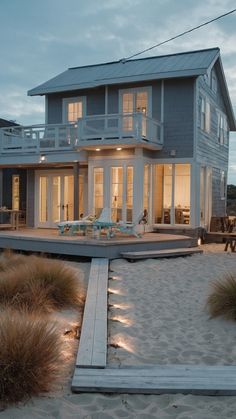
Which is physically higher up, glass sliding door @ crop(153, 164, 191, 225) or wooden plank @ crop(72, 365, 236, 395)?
glass sliding door @ crop(153, 164, 191, 225)

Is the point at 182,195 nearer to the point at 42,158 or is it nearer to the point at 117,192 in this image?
the point at 117,192

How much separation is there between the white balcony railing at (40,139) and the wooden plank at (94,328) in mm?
8225

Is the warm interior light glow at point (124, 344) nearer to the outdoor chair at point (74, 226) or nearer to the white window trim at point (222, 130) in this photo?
the outdoor chair at point (74, 226)

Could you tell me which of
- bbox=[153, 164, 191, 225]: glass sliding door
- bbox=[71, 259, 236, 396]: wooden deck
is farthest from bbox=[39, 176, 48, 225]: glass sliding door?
bbox=[71, 259, 236, 396]: wooden deck

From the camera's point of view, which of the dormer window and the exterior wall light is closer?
the exterior wall light

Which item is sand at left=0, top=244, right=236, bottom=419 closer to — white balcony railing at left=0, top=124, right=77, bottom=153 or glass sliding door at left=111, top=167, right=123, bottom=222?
glass sliding door at left=111, top=167, right=123, bottom=222

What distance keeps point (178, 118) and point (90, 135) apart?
3280 millimetres

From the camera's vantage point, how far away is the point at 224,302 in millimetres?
6434

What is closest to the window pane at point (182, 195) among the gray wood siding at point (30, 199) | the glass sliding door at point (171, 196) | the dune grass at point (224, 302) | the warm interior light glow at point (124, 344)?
Result: the glass sliding door at point (171, 196)

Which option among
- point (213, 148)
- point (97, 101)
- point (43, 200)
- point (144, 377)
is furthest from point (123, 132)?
point (144, 377)

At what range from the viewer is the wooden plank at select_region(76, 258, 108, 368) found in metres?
4.70

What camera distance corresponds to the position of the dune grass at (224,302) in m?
6.31

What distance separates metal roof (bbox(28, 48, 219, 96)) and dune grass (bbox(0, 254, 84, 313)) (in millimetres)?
9487

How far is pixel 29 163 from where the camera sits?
1641cm
